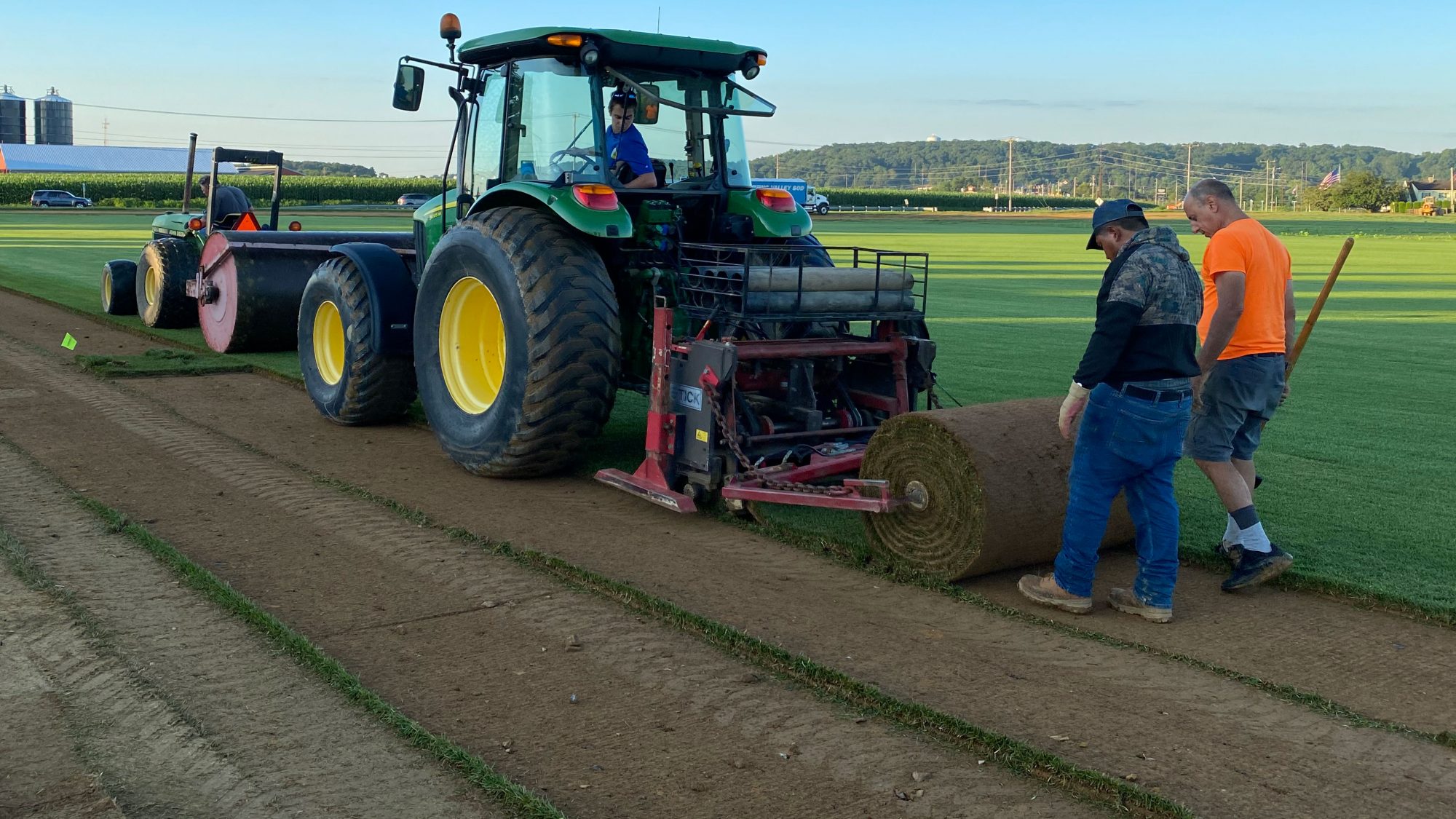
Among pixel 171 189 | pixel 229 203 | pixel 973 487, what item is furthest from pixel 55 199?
pixel 973 487

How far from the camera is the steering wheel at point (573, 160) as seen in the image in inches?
295

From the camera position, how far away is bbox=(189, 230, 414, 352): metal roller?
12.5 m

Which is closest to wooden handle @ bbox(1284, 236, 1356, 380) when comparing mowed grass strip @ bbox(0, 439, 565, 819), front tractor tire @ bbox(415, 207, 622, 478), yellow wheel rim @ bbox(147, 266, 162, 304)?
front tractor tire @ bbox(415, 207, 622, 478)

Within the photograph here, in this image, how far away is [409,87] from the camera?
8148 mm

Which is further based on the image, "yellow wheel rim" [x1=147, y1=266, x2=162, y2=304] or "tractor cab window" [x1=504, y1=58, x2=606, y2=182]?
"yellow wheel rim" [x1=147, y1=266, x2=162, y2=304]

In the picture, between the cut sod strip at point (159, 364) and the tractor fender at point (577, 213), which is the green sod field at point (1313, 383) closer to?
the cut sod strip at point (159, 364)

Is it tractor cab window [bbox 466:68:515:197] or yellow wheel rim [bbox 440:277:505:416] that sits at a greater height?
tractor cab window [bbox 466:68:515:197]

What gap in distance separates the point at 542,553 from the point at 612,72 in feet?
9.83

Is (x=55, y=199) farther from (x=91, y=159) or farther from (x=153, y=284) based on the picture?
(x=153, y=284)

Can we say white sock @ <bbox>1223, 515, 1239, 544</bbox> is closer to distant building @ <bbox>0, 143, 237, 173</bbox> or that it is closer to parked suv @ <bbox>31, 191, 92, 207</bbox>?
parked suv @ <bbox>31, 191, 92, 207</bbox>

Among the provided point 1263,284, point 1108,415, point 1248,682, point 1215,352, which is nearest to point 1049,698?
point 1248,682

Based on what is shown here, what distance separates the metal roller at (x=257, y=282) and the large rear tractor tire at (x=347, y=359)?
2.84m

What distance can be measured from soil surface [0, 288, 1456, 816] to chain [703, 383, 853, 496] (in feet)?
1.00

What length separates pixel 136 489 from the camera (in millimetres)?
7094
